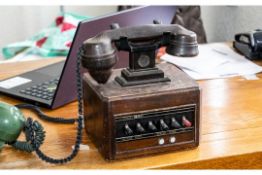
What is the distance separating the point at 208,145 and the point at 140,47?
9.8 inches

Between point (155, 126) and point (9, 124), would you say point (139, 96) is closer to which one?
point (155, 126)

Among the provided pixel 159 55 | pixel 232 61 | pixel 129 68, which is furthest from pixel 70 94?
pixel 232 61

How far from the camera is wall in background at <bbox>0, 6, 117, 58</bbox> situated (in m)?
2.85

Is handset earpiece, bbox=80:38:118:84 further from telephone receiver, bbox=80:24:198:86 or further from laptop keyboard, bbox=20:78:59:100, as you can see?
laptop keyboard, bbox=20:78:59:100

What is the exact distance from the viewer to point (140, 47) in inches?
37.3

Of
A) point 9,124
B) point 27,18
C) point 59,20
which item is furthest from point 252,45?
point 27,18

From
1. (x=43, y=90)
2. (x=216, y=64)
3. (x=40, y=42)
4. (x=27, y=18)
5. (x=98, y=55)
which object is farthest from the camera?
(x=27, y=18)

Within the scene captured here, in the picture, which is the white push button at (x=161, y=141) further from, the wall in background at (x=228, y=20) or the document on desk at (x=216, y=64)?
the wall in background at (x=228, y=20)

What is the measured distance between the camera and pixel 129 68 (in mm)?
962

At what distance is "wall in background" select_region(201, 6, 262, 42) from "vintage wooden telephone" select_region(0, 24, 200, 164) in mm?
1207

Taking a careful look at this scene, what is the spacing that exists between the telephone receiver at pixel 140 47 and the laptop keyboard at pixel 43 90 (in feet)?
1.17

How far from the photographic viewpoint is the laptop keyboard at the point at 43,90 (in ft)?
4.09

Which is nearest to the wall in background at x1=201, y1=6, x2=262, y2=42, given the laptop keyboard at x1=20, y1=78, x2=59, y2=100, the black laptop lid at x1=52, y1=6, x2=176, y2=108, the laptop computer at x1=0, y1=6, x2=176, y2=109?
the laptop computer at x1=0, y1=6, x2=176, y2=109
